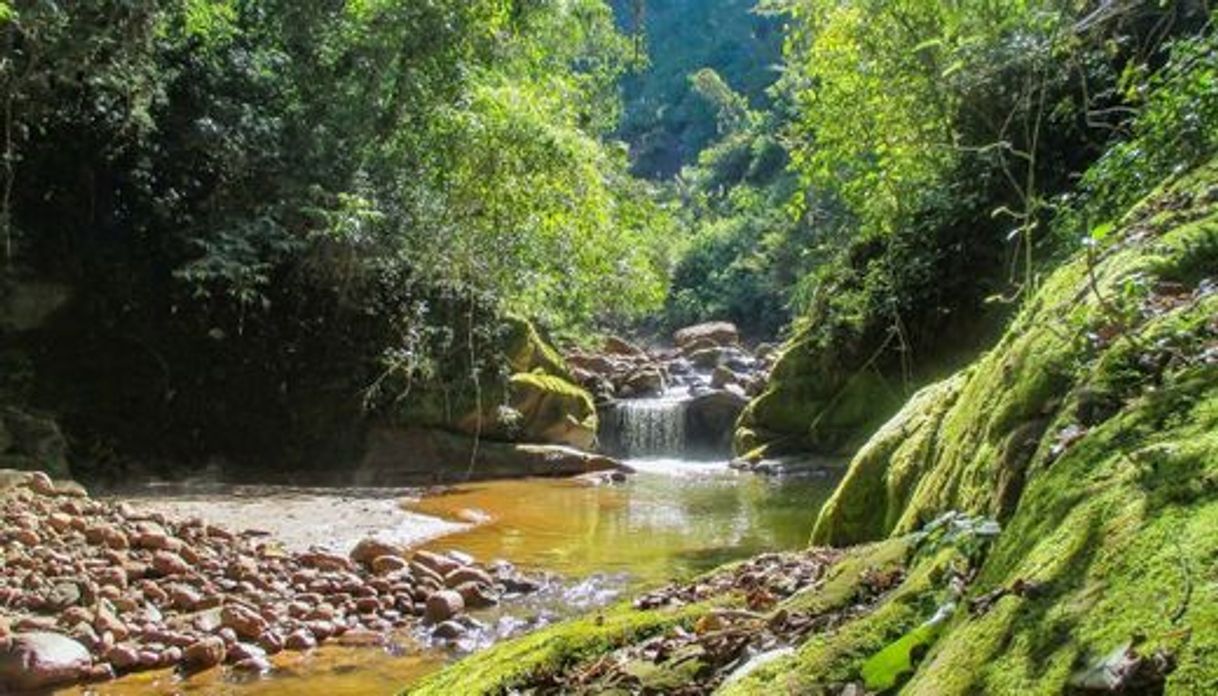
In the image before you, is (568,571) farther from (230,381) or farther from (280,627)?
(230,381)

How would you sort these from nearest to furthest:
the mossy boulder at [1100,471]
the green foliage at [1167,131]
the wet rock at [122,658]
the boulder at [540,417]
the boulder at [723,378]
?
the mossy boulder at [1100,471], the green foliage at [1167,131], the wet rock at [122,658], the boulder at [540,417], the boulder at [723,378]

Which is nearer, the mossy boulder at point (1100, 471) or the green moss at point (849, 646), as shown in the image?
the mossy boulder at point (1100, 471)

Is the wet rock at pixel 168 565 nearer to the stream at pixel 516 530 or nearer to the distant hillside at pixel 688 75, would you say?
the stream at pixel 516 530

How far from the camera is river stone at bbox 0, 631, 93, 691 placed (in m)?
6.68

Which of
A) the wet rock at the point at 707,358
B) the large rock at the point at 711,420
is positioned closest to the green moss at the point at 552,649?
the large rock at the point at 711,420

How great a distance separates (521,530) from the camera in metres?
12.5

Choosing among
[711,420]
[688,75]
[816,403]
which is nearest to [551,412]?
[816,403]

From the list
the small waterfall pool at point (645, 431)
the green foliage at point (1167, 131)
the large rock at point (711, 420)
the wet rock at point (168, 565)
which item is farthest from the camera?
the large rock at point (711, 420)

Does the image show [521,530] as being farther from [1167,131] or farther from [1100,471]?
[1100,471]

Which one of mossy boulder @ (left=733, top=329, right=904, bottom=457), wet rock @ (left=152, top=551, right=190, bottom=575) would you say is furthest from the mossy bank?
mossy boulder @ (left=733, top=329, right=904, bottom=457)

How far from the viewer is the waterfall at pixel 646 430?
2172 cm

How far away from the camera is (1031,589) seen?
1.89 m

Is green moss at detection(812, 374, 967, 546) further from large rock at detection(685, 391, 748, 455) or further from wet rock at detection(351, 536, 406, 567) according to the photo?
large rock at detection(685, 391, 748, 455)

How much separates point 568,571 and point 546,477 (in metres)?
6.78
